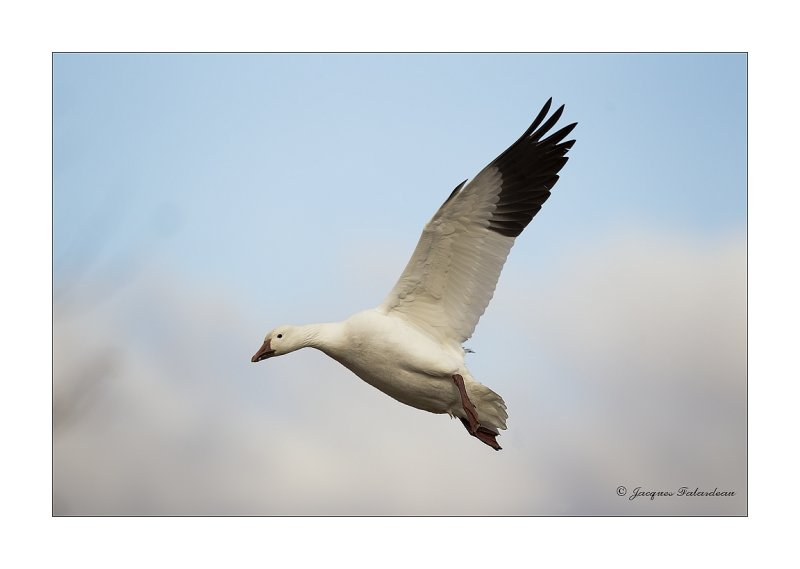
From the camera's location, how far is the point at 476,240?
783 centimetres

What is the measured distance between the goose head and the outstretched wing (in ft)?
2.60

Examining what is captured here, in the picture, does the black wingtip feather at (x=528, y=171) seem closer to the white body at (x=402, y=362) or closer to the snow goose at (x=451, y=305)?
the snow goose at (x=451, y=305)

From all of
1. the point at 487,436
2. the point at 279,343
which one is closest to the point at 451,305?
the point at 487,436

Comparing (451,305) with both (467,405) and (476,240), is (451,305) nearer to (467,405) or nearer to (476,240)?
(476,240)

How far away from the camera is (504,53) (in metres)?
8.92

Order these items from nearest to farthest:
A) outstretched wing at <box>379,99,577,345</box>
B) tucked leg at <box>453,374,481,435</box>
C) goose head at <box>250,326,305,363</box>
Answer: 1. tucked leg at <box>453,374,481,435</box>
2. outstretched wing at <box>379,99,577,345</box>
3. goose head at <box>250,326,305,363</box>

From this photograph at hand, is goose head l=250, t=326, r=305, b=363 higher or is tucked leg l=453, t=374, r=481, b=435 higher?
goose head l=250, t=326, r=305, b=363

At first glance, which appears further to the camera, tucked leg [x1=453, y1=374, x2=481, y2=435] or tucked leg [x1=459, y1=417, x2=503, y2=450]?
tucked leg [x1=459, y1=417, x2=503, y2=450]

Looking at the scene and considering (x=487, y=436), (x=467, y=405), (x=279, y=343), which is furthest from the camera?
(x=279, y=343)

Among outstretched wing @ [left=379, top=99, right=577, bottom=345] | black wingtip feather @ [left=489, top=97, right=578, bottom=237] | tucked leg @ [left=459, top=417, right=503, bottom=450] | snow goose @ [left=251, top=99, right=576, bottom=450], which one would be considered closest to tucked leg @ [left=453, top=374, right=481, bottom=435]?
snow goose @ [left=251, top=99, right=576, bottom=450]

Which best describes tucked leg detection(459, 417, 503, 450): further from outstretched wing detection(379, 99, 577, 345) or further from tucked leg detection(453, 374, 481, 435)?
outstretched wing detection(379, 99, 577, 345)

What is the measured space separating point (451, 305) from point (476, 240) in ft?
2.03

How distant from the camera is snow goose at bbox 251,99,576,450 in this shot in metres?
7.66

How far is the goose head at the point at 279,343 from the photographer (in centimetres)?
793
